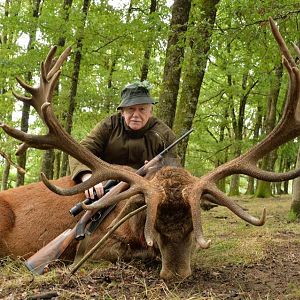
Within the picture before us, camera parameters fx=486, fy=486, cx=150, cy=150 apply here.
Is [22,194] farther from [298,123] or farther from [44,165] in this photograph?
[44,165]

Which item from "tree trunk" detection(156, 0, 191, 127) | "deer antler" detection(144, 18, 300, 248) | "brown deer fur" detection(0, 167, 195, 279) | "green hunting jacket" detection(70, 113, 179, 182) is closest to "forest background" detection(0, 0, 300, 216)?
"tree trunk" detection(156, 0, 191, 127)

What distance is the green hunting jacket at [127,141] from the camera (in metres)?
6.50

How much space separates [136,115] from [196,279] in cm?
253

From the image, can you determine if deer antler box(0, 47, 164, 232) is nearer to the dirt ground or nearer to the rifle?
the rifle

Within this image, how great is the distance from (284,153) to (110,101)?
9.02 meters

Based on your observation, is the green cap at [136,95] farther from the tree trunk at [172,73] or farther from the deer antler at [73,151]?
the tree trunk at [172,73]

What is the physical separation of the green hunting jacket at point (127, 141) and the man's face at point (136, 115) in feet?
0.37

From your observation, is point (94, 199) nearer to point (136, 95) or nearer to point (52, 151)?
point (136, 95)

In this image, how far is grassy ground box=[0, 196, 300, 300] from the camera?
13.0 ft

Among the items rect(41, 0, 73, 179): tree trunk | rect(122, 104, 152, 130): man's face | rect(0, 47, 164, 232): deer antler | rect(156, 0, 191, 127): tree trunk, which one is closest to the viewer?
rect(0, 47, 164, 232): deer antler

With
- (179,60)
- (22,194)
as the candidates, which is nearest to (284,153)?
(179,60)

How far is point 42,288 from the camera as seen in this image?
4.19 metres

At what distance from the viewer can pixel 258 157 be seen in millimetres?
4719

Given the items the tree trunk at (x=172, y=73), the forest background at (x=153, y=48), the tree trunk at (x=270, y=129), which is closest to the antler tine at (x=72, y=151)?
the forest background at (x=153, y=48)
